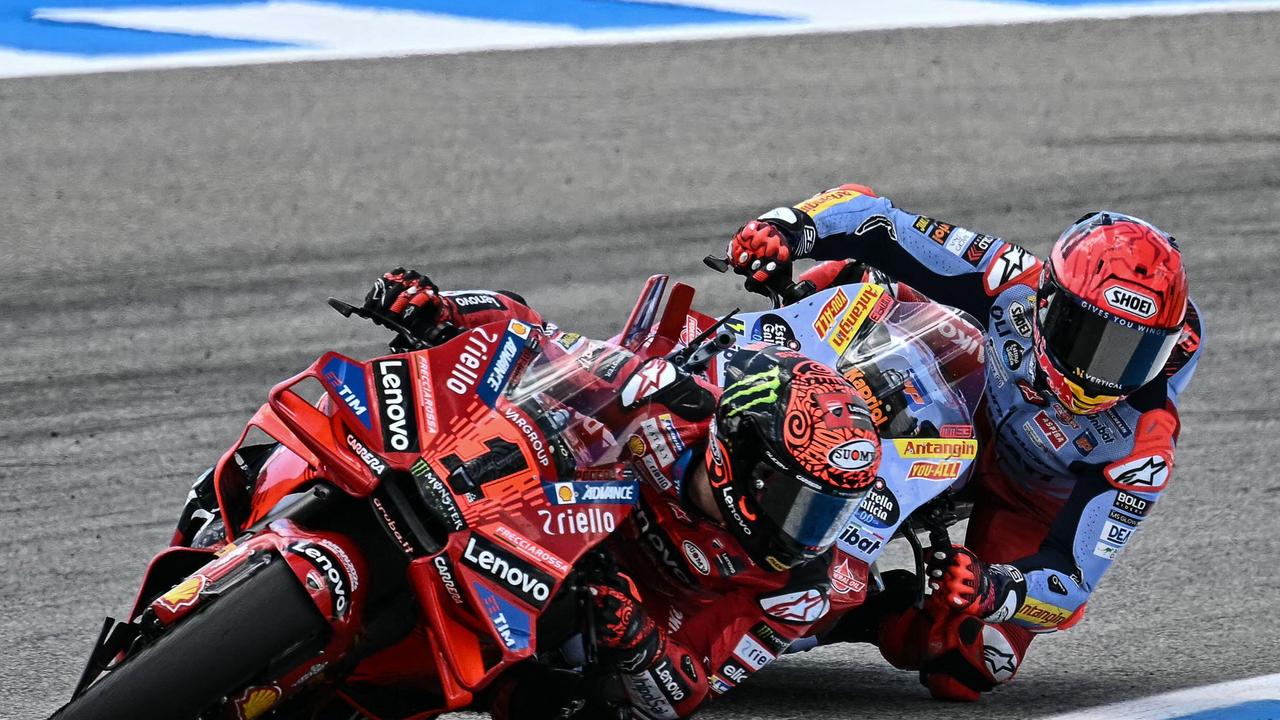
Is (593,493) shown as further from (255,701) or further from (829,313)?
(829,313)

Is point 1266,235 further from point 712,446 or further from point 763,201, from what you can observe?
point 712,446

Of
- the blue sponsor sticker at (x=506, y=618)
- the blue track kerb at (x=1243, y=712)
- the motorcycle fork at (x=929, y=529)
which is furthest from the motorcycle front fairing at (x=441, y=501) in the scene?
the blue track kerb at (x=1243, y=712)

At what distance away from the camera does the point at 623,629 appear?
3.99 metres

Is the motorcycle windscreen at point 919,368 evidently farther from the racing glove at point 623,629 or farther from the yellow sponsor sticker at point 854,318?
the racing glove at point 623,629

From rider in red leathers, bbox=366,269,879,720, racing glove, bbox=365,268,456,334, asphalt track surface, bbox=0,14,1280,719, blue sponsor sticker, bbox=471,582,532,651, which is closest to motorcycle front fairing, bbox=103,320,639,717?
blue sponsor sticker, bbox=471,582,532,651

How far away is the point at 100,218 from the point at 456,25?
122 inches

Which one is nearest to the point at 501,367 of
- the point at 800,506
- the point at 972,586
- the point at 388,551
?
the point at 388,551

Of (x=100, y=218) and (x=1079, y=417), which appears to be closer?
(x=1079, y=417)

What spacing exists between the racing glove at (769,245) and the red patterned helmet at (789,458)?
1289 millimetres

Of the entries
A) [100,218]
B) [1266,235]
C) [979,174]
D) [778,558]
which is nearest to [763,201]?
[979,174]

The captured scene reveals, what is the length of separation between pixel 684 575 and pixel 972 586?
872 mm

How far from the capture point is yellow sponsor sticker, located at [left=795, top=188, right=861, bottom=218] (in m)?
5.60

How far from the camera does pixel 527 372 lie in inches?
156

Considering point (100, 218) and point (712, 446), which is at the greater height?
point (712, 446)
